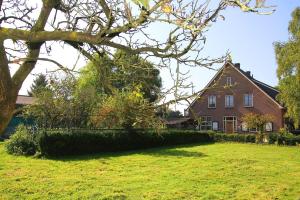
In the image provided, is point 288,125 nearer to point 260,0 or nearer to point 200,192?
point 200,192

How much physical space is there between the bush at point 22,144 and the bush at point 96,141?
1.05m

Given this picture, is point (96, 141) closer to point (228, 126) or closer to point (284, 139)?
point (284, 139)

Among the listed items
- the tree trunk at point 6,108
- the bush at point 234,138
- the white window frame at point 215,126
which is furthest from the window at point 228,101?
the tree trunk at point 6,108

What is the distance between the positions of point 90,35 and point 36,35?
53cm

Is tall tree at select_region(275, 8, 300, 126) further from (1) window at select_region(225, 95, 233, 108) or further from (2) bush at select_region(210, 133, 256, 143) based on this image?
(1) window at select_region(225, 95, 233, 108)

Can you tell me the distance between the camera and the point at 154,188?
1249 centimetres

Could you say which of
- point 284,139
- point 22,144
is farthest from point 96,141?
point 284,139

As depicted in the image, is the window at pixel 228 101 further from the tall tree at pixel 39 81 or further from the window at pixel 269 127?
the tall tree at pixel 39 81

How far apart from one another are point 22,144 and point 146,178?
10035 mm

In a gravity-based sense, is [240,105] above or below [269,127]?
above

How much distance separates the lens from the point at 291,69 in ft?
122

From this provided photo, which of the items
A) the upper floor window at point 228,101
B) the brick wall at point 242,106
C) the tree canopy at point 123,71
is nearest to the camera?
the tree canopy at point 123,71

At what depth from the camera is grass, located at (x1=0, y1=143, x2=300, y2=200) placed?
11.7 metres

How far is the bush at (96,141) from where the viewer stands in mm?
21031
